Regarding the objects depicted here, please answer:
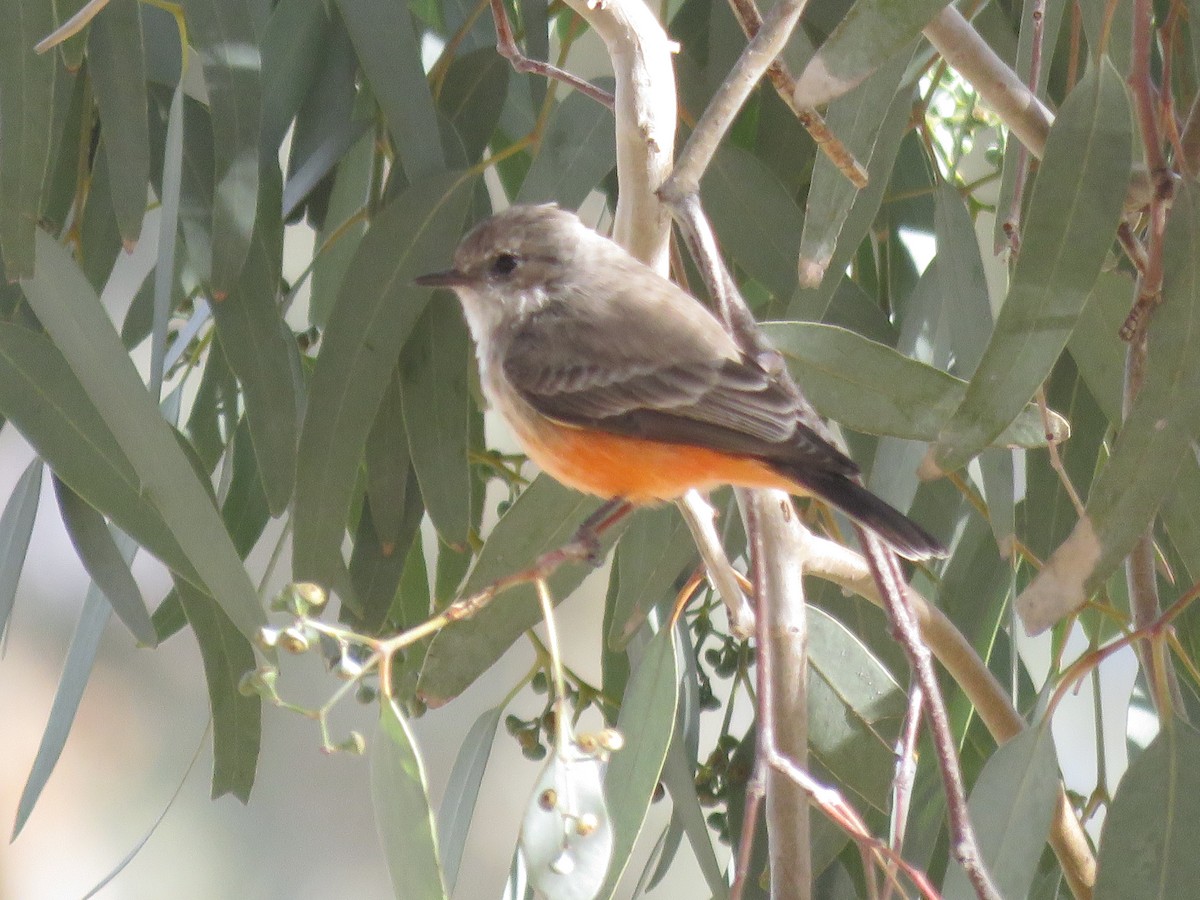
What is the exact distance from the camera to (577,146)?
1.55 meters

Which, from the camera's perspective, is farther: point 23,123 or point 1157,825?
point 23,123

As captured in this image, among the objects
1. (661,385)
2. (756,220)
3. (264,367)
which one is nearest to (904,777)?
(661,385)

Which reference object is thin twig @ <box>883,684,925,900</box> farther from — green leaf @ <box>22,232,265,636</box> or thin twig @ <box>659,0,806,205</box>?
green leaf @ <box>22,232,265,636</box>

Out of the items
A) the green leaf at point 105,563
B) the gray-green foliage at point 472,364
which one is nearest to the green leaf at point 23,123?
the gray-green foliage at point 472,364

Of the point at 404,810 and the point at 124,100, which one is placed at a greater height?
the point at 124,100

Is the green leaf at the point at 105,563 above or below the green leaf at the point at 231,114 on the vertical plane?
below

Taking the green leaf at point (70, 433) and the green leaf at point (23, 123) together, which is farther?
the green leaf at point (70, 433)

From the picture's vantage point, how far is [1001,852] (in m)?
1.18

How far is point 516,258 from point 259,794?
2047mm

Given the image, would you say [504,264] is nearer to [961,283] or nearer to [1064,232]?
[961,283]

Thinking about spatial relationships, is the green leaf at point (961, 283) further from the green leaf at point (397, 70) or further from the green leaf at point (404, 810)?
the green leaf at point (404, 810)

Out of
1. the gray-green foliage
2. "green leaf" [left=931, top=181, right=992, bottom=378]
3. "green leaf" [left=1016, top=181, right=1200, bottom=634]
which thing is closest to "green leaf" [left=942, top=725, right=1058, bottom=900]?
the gray-green foliage

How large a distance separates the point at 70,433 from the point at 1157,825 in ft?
3.94

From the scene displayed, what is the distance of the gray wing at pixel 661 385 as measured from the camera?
4.13 feet
